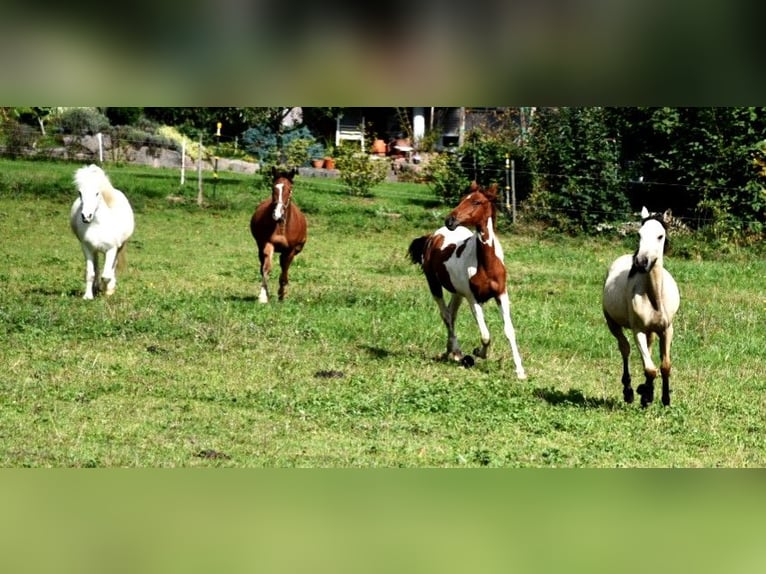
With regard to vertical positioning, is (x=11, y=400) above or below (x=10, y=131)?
below

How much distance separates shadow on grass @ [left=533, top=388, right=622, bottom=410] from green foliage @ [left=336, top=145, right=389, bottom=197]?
62.4 feet

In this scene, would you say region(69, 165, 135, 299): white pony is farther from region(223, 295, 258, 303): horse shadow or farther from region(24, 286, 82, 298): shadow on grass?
region(223, 295, 258, 303): horse shadow

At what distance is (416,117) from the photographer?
111 feet

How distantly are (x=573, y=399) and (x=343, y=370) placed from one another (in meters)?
2.44

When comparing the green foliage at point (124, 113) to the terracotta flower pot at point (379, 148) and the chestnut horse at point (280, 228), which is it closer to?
the chestnut horse at point (280, 228)

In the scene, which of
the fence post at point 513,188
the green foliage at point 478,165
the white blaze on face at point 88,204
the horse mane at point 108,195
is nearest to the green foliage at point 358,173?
the green foliage at point 478,165

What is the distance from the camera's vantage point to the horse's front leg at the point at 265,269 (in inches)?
643

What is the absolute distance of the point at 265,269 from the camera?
1667cm

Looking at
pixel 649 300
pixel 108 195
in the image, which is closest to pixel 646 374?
pixel 649 300

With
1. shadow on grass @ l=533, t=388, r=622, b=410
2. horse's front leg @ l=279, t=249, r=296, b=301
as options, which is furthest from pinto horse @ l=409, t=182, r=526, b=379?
horse's front leg @ l=279, t=249, r=296, b=301
